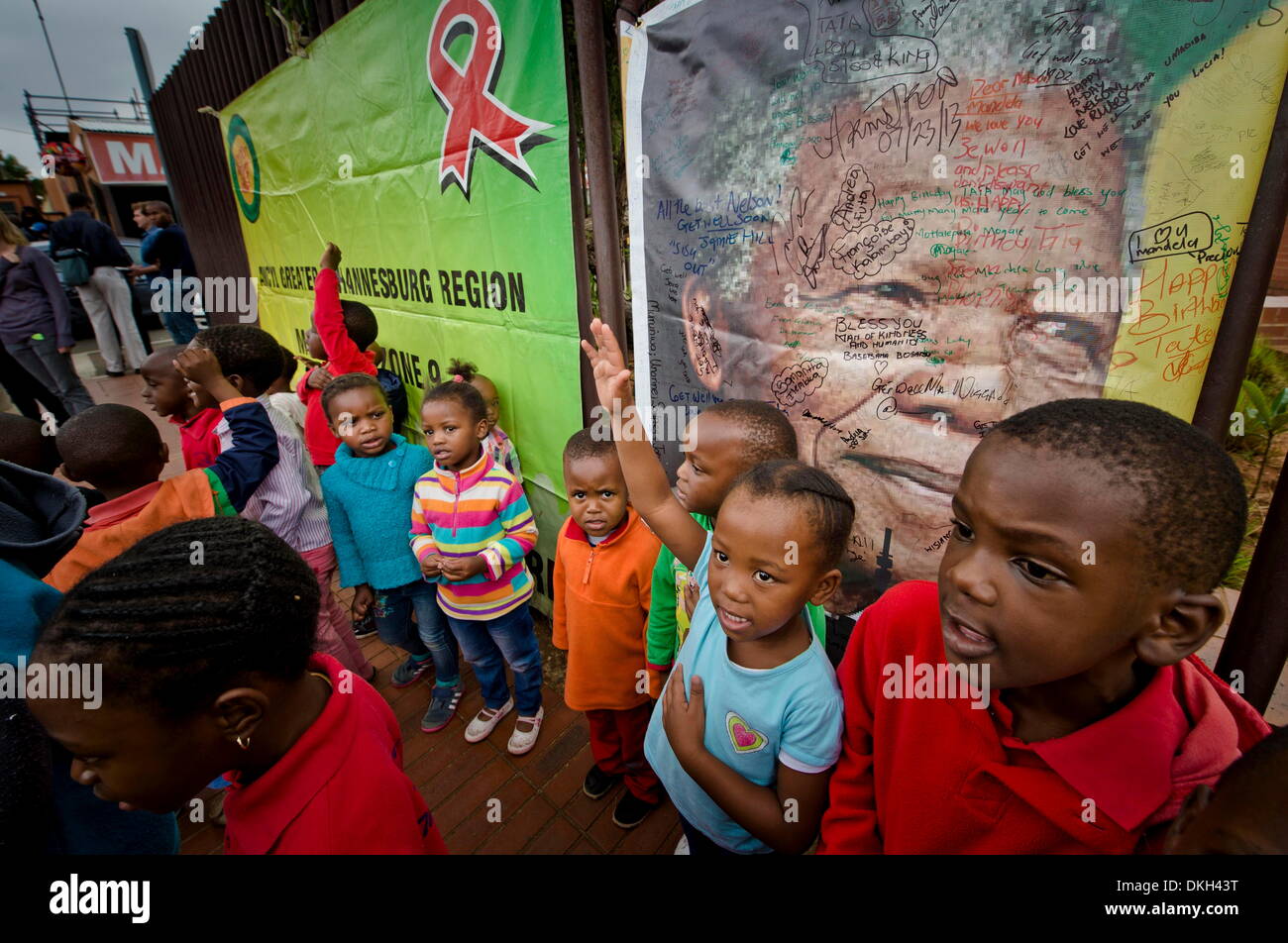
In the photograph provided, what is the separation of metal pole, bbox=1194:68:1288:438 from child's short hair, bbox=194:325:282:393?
328 centimetres

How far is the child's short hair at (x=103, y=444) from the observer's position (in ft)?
5.57

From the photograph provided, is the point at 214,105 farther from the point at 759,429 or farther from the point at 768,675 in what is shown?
the point at 768,675

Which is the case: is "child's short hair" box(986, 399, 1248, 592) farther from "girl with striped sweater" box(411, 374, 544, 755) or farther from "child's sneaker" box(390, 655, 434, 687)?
"child's sneaker" box(390, 655, 434, 687)

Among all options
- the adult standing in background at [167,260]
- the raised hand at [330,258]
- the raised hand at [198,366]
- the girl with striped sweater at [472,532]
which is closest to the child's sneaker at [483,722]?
the girl with striped sweater at [472,532]

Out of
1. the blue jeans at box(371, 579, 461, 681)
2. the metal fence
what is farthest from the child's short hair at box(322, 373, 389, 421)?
the metal fence

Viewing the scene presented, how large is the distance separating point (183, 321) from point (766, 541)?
1118 cm

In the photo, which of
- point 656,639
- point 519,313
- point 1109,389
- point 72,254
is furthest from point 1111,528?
point 72,254

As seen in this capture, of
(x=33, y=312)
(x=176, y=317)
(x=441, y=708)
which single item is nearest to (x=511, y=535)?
(x=441, y=708)

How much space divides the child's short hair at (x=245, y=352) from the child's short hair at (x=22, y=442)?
65 cm

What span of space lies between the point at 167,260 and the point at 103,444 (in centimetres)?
842

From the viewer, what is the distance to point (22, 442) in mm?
2021

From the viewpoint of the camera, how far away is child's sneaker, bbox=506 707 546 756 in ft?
7.80

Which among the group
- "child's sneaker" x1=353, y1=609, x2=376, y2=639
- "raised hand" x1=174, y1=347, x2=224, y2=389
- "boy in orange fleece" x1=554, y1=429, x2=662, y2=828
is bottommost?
"child's sneaker" x1=353, y1=609, x2=376, y2=639

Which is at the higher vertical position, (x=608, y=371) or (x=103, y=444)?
(x=608, y=371)
